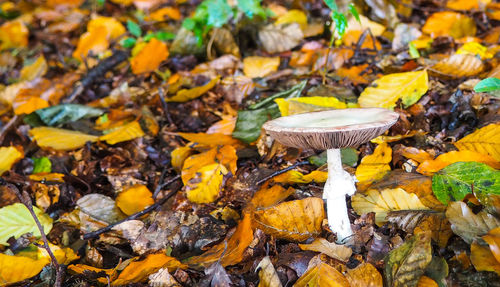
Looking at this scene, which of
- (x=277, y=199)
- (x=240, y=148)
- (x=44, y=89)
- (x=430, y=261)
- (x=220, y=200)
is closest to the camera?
(x=430, y=261)

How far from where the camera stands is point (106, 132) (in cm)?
324

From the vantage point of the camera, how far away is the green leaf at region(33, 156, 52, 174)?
2958 millimetres

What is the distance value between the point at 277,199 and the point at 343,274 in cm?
62

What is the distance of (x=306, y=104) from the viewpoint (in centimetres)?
260

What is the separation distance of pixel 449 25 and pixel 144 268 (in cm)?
359

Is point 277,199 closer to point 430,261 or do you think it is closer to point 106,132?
point 430,261

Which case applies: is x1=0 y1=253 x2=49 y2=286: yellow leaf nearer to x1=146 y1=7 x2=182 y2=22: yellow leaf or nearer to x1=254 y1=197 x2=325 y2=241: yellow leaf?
x1=254 y1=197 x2=325 y2=241: yellow leaf

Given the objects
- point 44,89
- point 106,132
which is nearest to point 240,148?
point 106,132

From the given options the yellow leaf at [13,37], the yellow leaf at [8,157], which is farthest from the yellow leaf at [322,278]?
the yellow leaf at [13,37]

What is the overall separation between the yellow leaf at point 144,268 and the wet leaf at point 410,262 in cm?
95

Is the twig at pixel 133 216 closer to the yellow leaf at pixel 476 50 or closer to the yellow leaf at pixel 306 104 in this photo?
the yellow leaf at pixel 306 104

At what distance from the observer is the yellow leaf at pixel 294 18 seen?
433 cm

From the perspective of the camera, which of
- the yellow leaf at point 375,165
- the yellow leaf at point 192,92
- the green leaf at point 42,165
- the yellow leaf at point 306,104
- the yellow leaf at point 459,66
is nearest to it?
the yellow leaf at point 375,165

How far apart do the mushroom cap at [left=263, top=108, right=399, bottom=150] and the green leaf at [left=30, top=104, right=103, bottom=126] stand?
7.45ft
